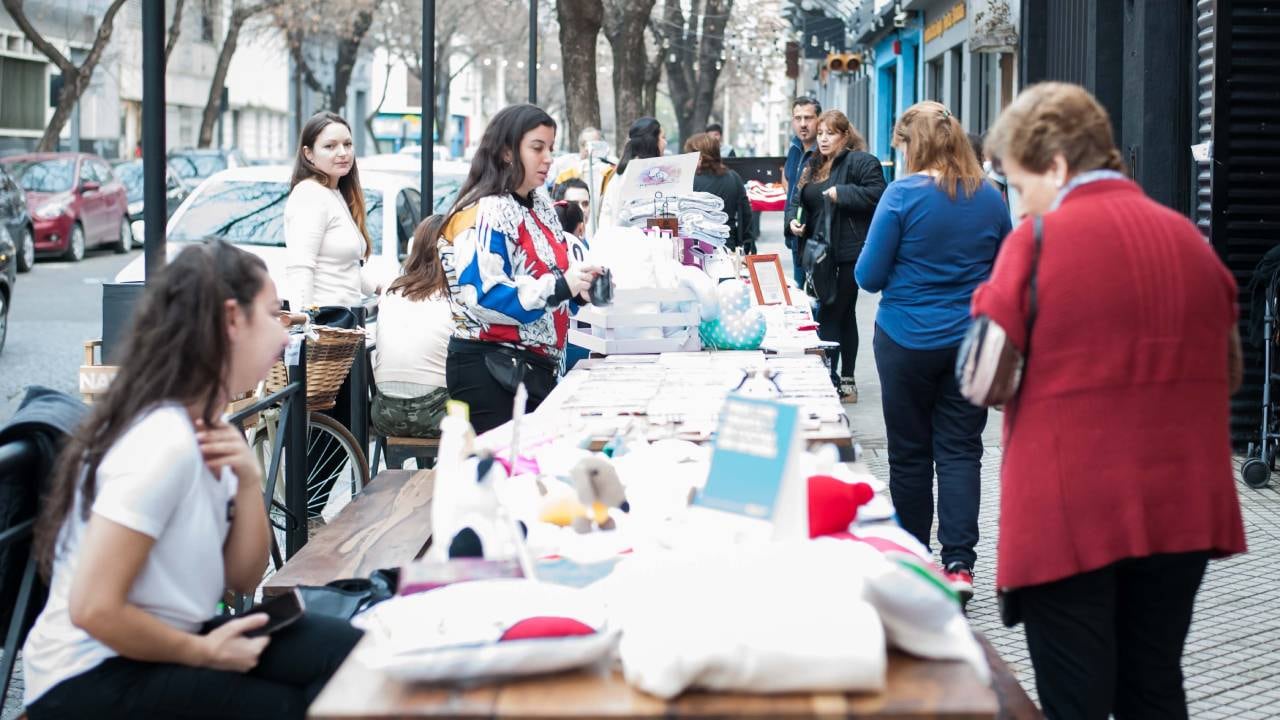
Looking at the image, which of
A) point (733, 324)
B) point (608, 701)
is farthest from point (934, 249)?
point (608, 701)

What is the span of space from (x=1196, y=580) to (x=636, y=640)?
1466 millimetres

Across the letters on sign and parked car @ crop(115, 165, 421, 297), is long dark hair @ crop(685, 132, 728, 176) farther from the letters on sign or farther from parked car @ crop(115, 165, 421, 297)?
the letters on sign

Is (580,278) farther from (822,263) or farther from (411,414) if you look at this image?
(822,263)

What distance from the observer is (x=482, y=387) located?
5.51 metres

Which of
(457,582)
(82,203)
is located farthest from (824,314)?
(82,203)

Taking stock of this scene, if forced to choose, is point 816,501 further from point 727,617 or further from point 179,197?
point 179,197

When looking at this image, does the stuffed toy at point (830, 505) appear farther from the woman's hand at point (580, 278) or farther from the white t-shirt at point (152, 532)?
the woman's hand at point (580, 278)

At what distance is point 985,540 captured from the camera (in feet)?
23.1

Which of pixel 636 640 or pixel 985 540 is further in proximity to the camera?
pixel 985 540

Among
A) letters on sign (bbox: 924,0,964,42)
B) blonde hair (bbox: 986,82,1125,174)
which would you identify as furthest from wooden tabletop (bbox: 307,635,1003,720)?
letters on sign (bbox: 924,0,964,42)

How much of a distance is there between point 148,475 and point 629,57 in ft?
72.0

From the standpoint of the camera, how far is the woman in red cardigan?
312 centimetres

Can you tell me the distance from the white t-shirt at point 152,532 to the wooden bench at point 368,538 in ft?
3.27

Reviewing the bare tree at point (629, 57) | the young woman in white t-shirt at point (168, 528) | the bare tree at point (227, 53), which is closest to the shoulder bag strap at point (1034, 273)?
the young woman in white t-shirt at point (168, 528)
